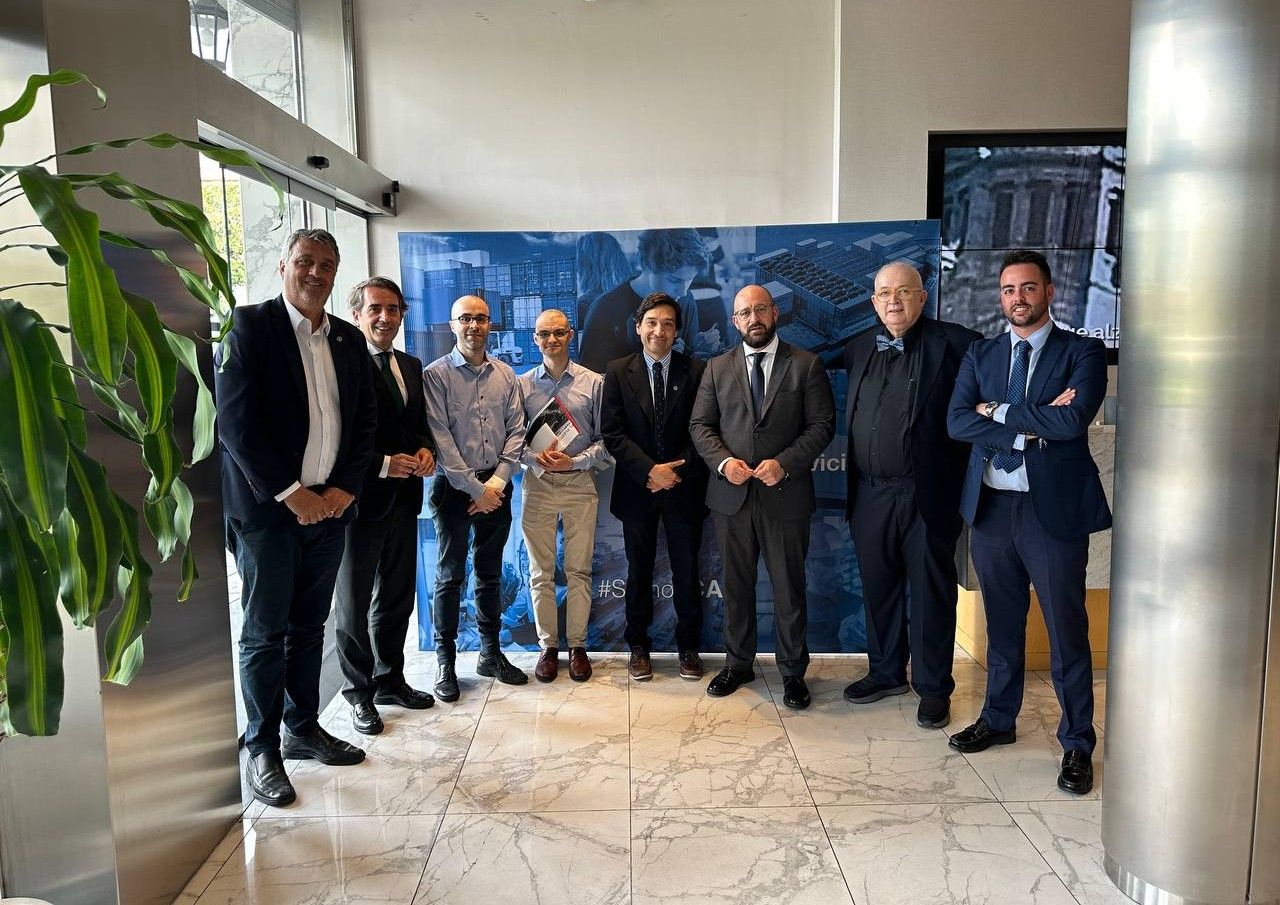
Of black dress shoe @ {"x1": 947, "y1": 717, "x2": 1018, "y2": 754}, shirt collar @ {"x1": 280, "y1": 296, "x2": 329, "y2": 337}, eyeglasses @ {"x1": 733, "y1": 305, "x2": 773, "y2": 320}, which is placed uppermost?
eyeglasses @ {"x1": 733, "y1": 305, "x2": 773, "y2": 320}

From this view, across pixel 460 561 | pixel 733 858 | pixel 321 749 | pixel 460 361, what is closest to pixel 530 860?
pixel 733 858

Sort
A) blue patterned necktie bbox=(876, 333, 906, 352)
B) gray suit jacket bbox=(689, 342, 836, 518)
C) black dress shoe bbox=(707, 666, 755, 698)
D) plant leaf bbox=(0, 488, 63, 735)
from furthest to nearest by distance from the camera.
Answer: black dress shoe bbox=(707, 666, 755, 698) → gray suit jacket bbox=(689, 342, 836, 518) → blue patterned necktie bbox=(876, 333, 906, 352) → plant leaf bbox=(0, 488, 63, 735)

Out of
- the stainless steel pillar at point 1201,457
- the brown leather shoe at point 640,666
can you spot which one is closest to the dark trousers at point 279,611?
the brown leather shoe at point 640,666

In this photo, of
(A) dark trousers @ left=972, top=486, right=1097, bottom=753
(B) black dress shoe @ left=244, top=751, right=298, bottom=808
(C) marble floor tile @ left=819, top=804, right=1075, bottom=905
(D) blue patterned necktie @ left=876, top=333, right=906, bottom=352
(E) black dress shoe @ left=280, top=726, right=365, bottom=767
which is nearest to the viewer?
(C) marble floor tile @ left=819, top=804, right=1075, bottom=905

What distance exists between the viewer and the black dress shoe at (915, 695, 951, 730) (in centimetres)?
375

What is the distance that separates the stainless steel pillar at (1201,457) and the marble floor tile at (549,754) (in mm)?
1674

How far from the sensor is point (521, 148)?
5461mm

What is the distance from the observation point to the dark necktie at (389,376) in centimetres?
388

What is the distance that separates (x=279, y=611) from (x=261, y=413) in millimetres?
678

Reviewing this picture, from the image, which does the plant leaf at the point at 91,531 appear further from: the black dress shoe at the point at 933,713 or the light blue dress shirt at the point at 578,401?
the black dress shoe at the point at 933,713

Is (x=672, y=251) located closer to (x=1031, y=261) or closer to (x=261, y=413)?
(x=1031, y=261)

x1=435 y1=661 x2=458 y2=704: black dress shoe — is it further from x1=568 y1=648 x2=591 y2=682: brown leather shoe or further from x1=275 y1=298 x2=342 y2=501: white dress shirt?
x1=275 y1=298 x2=342 y2=501: white dress shirt

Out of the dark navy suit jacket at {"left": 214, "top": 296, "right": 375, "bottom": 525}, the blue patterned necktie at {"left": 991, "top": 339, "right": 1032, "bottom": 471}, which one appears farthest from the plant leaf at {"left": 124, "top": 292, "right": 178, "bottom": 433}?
the blue patterned necktie at {"left": 991, "top": 339, "right": 1032, "bottom": 471}

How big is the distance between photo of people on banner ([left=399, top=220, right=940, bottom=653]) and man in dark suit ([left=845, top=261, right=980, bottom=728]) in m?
0.53
